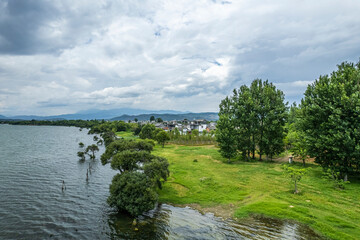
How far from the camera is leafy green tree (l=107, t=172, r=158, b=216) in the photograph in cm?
2386

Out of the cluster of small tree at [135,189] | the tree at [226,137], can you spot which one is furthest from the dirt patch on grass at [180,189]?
the tree at [226,137]

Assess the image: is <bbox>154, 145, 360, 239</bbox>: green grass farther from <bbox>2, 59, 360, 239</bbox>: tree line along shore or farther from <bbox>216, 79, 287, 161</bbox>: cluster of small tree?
<bbox>216, 79, 287, 161</bbox>: cluster of small tree

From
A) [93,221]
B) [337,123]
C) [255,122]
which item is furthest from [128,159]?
[255,122]

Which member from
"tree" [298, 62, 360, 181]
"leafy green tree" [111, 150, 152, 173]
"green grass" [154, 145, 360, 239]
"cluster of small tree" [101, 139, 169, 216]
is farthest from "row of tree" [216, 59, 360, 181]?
"cluster of small tree" [101, 139, 169, 216]

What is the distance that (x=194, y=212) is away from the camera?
88.3 feet

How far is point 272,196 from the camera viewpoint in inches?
1171

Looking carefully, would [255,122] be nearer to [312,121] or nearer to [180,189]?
[312,121]

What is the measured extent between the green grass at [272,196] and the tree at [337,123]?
4.14m

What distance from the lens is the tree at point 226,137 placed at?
5412cm

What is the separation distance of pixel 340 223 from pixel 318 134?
2063 cm

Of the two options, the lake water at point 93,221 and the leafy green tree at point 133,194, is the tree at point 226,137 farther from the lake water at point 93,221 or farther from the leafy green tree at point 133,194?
the leafy green tree at point 133,194

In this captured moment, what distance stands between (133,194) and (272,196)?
20679mm

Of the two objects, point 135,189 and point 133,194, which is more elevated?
point 135,189

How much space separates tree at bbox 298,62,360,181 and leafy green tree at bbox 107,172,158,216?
30.9m
